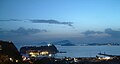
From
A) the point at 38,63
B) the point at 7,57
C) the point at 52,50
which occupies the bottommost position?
the point at 52,50

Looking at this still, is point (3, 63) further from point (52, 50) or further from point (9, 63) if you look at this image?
point (52, 50)

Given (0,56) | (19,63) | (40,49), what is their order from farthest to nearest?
(40,49) → (19,63) → (0,56)

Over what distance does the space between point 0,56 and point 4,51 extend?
260 cm

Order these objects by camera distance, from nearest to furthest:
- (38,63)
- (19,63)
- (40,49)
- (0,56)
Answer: (0,56) < (19,63) < (38,63) < (40,49)

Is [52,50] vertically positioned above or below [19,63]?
below

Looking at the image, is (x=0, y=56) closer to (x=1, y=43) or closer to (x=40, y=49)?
(x=1, y=43)

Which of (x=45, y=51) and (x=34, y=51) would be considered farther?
(x=45, y=51)

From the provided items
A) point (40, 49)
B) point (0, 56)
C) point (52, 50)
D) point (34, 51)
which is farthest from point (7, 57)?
point (52, 50)

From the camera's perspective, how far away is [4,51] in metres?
25.2

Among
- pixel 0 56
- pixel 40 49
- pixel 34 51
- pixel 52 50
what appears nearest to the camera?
pixel 0 56

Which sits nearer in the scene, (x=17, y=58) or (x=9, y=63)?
(x=9, y=63)

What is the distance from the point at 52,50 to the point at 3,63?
88534 millimetres

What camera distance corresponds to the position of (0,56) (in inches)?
892

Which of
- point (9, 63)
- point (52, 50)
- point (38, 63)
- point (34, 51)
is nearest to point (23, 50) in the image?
point (34, 51)
